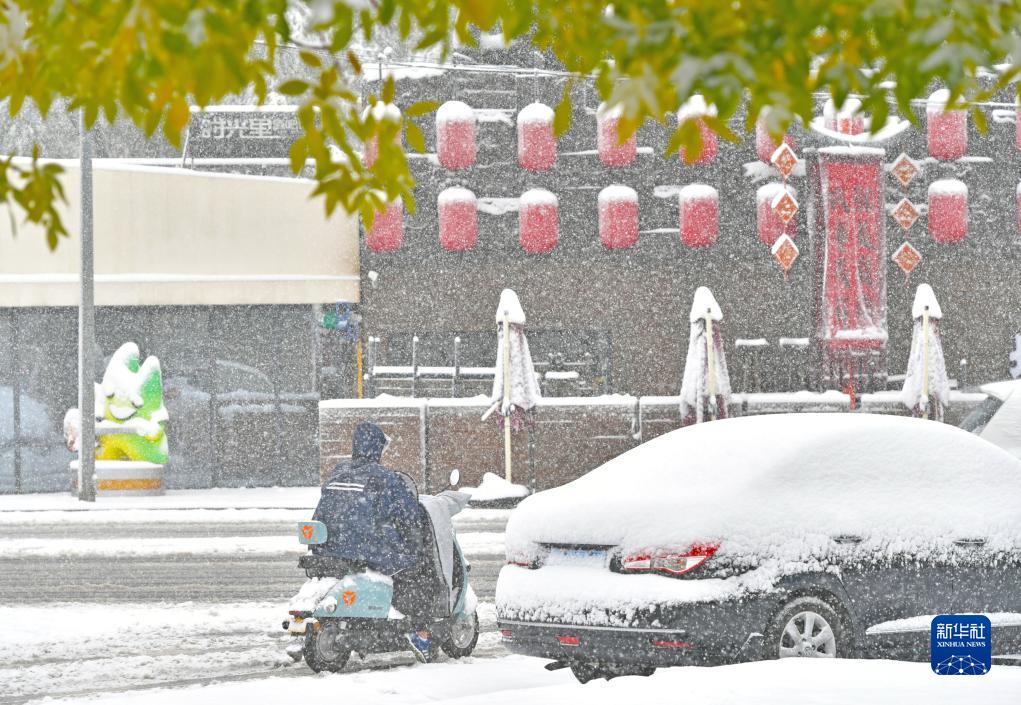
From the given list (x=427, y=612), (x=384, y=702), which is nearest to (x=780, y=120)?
(x=384, y=702)

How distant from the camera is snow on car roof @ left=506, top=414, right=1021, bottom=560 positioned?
8328 mm

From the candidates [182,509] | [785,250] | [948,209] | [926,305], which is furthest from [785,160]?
[182,509]

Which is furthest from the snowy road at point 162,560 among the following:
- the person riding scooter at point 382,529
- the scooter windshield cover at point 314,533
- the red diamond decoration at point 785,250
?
the red diamond decoration at point 785,250

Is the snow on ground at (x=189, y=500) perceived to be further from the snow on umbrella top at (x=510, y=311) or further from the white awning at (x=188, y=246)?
the snow on umbrella top at (x=510, y=311)

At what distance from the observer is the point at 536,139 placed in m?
27.3

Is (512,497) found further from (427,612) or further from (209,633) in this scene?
(427,612)

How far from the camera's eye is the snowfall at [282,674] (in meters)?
6.71

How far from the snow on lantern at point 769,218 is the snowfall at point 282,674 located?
42.7 feet

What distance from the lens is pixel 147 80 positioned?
150 inches

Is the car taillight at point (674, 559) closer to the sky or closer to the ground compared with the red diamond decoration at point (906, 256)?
closer to the ground

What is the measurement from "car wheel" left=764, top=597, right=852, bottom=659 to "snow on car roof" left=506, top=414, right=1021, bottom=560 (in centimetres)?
29

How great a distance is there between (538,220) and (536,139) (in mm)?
1407

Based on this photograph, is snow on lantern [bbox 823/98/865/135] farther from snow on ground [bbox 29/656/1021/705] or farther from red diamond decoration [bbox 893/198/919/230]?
snow on ground [bbox 29/656/1021/705]

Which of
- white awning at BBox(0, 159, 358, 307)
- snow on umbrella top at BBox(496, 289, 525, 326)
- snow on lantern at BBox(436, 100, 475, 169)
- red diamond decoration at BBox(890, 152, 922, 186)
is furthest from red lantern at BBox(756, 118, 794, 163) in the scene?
white awning at BBox(0, 159, 358, 307)
